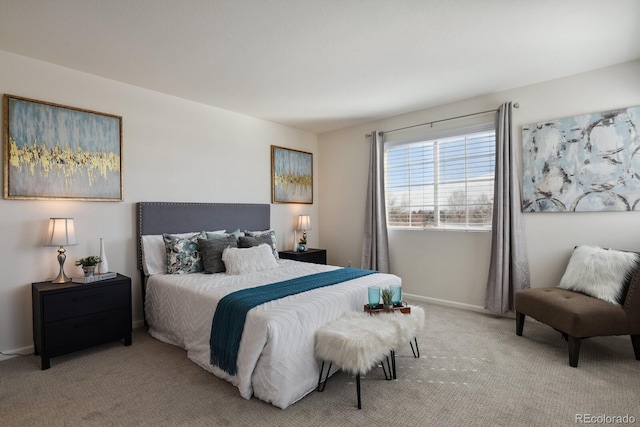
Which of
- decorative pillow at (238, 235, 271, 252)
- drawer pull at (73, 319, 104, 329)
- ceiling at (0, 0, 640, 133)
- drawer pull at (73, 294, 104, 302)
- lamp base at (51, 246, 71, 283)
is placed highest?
ceiling at (0, 0, 640, 133)

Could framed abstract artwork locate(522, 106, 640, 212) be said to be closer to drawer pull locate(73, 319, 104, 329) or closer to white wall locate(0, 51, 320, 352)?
white wall locate(0, 51, 320, 352)

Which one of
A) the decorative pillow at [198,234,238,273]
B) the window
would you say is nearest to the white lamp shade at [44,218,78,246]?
the decorative pillow at [198,234,238,273]

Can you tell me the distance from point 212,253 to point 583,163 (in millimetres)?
3940

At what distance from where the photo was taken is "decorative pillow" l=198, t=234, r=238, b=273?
342 centimetres

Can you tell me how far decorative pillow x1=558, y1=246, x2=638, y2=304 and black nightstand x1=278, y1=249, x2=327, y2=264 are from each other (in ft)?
9.93

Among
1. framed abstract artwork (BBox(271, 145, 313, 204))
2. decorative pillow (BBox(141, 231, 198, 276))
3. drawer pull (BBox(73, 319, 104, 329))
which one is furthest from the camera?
framed abstract artwork (BBox(271, 145, 313, 204))

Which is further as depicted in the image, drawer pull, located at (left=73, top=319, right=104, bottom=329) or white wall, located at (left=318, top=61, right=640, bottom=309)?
white wall, located at (left=318, top=61, right=640, bottom=309)

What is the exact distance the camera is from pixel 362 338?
6.72 feet

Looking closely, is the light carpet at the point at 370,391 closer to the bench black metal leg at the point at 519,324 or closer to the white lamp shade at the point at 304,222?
the bench black metal leg at the point at 519,324

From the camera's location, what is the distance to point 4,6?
7.14ft

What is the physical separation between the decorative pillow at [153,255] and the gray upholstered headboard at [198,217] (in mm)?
106

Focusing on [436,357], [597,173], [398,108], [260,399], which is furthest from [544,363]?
[398,108]

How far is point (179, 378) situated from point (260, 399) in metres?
0.73

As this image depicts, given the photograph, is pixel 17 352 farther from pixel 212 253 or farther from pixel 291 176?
pixel 291 176
